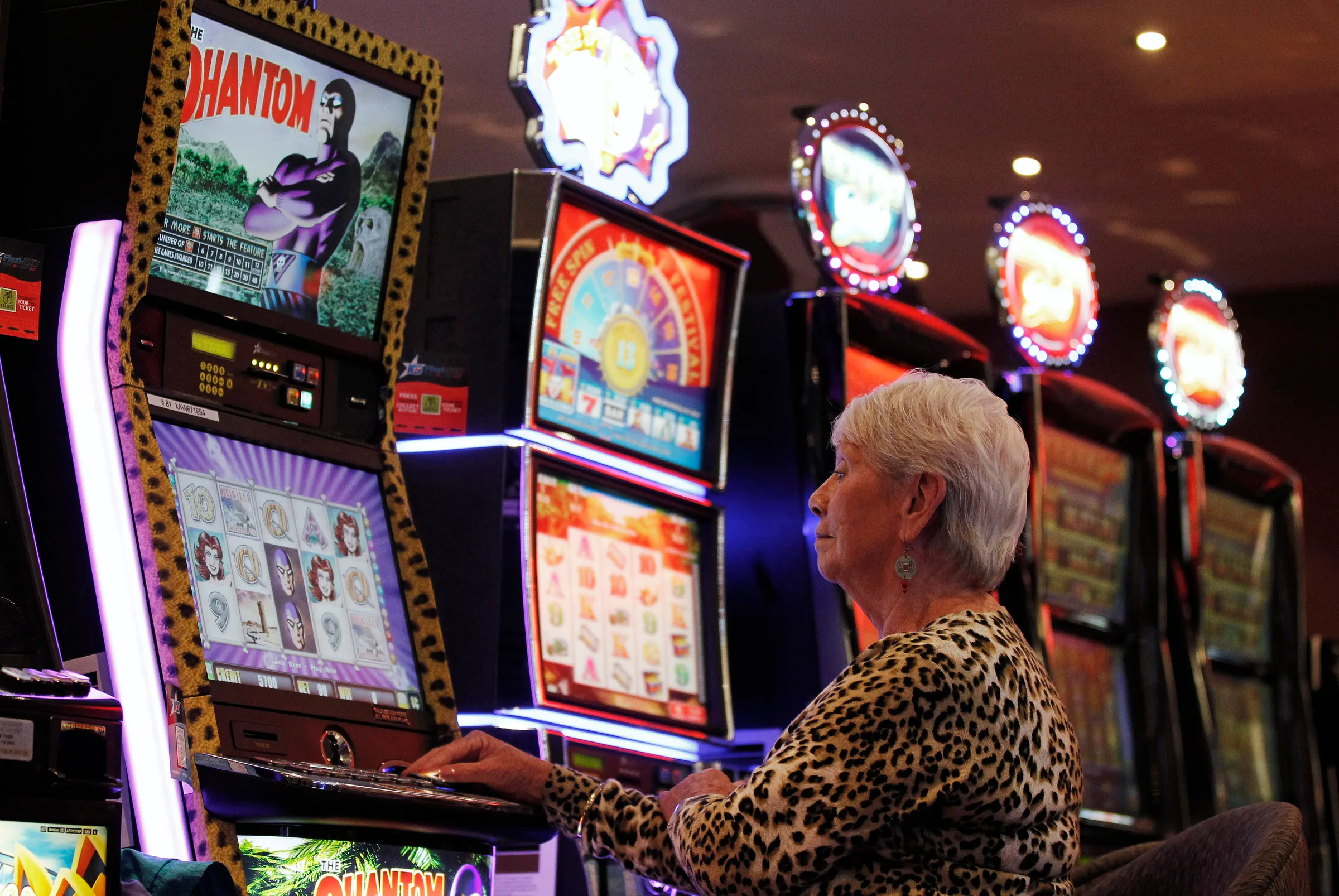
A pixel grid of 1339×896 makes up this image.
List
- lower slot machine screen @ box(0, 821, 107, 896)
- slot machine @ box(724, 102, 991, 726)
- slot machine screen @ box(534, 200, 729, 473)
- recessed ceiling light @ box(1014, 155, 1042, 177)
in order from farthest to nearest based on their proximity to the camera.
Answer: recessed ceiling light @ box(1014, 155, 1042, 177)
slot machine @ box(724, 102, 991, 726)
slot machine screen @ box(534, 200, 729, 473)
lower slot machine screen @ box(0, 821, 107, 896)

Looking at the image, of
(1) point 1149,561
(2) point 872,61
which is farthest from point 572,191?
(2) point 872,61

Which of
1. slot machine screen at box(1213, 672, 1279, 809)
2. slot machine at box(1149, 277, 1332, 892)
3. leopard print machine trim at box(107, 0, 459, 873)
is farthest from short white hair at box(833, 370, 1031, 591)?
slot machine screen at box(1213, 672, 1279, 809)

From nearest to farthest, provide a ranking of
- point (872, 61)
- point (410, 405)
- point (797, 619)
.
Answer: point (410, 405), point (797, 619), point (872, 61)

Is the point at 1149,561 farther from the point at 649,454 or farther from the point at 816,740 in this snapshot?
the point at 816,740

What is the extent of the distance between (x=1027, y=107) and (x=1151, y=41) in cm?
70

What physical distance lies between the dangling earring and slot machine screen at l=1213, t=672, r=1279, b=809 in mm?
3971

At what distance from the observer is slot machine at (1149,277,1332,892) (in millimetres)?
5668

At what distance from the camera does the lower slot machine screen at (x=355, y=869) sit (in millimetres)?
2277

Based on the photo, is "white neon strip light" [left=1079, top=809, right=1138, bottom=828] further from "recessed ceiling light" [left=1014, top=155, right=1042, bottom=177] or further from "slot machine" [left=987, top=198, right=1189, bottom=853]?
"recessed ceiling light" [left=1014, top=155, right=1042, bottom=177]

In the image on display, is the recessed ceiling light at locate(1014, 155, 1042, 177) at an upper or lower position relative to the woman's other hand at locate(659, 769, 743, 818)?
upper

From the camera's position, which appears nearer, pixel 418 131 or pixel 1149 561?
pixel 418 131

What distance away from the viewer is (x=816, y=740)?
6.79ft

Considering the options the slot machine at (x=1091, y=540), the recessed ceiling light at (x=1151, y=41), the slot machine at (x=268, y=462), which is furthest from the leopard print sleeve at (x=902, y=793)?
the recessed ceiling light at (x=1151, y=41)

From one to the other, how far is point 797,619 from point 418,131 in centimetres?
182
